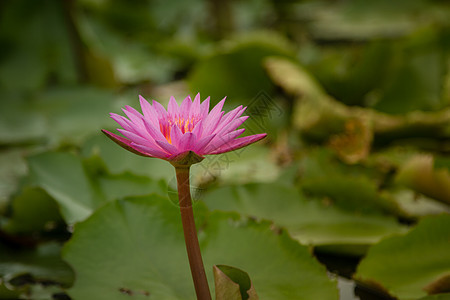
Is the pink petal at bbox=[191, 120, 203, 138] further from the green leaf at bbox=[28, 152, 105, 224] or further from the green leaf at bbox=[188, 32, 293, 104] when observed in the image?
the green leaf at bbox=[188, 32, 293, 104]

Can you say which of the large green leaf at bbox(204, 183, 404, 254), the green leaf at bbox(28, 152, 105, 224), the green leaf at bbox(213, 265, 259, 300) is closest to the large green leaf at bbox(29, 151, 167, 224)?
the green leaf at bbox(28, 152, 105, 224)

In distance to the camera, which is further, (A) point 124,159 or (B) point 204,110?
(A) point 124,159

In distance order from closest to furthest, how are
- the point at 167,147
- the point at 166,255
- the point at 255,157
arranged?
1. the point at 167,147
2. the point at 166,255
3. the point at 255,157

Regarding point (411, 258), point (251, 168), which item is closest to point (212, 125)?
point (411, 258)

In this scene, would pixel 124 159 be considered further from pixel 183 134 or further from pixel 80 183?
pixel 183 134

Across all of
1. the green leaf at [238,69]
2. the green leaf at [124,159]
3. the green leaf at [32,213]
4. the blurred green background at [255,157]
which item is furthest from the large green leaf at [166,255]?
the green leaf at [238,69]

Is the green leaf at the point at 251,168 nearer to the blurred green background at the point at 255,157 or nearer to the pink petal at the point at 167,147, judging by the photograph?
the blurred green background at the point at 255,157

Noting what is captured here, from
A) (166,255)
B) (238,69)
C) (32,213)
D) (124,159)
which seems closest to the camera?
(166,255)
